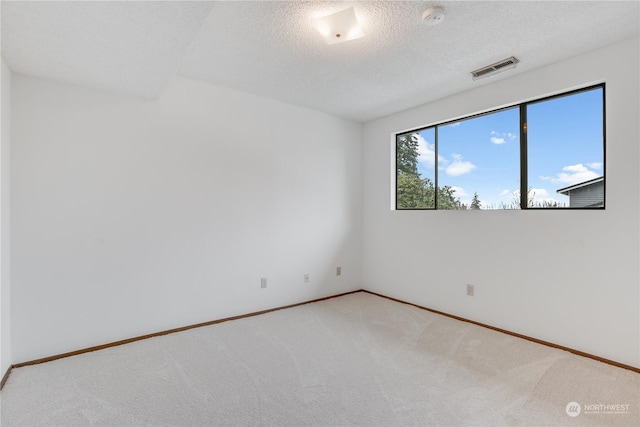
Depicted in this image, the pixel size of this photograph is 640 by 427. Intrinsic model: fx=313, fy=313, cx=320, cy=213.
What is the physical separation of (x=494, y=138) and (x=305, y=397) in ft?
9.99

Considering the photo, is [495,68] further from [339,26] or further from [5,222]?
[5,222]

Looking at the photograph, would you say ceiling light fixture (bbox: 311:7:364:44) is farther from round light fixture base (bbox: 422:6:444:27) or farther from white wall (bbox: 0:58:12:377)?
white wall (bbox: 0:58:12:377)

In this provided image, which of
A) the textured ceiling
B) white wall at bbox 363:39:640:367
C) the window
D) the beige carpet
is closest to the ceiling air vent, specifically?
the textured ceiling

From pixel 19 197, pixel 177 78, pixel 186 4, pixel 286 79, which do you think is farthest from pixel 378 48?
pixel 19 197

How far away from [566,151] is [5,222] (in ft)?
14.7

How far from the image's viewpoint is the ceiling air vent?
8.78 ft

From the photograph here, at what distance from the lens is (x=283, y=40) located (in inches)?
93.2

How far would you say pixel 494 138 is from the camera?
3.29 m

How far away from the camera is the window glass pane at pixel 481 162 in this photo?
3.14 m

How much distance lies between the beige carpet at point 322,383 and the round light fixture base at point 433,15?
2419 mm

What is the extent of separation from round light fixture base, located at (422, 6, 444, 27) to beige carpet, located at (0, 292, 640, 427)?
2.42 m

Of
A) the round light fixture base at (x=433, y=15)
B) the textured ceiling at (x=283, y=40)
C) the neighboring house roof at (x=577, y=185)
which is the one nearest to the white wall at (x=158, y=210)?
the textured ceiling at (x=283, y=40)

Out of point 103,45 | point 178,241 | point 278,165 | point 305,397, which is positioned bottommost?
point 305,397

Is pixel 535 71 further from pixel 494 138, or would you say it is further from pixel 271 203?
pixel 271 203
